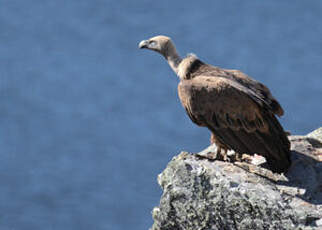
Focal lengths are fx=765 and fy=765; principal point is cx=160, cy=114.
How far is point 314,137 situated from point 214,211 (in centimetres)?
221

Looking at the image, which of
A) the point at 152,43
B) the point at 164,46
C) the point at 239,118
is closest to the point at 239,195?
the point at 239,118

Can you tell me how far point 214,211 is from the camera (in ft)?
25.1

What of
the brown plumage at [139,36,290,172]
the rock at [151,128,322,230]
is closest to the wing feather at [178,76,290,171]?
the brown plumage at [139,36,290,172]

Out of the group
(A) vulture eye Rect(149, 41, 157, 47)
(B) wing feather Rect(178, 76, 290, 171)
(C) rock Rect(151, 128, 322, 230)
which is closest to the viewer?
(C) rock Rect(151, 128, 322, 230)

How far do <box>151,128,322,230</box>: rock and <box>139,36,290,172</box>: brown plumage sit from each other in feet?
0.78

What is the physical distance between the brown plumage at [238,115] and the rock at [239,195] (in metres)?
0.24

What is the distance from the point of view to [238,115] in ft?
25.9

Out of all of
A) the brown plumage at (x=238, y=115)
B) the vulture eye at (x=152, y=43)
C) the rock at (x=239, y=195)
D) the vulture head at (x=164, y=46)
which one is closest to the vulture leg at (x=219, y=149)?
the brown plumage at (x=238, y=115)

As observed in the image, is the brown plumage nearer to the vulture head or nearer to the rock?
the rock

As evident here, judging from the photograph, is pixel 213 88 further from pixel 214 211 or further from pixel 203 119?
pixel 214 211

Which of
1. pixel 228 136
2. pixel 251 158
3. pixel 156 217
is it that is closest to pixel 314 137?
pixel 251 158

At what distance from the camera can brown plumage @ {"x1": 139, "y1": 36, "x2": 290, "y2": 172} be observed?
308 inches

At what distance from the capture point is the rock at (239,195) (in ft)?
23.7

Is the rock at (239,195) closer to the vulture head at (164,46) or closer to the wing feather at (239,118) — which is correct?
the wing feather at (239,118)
